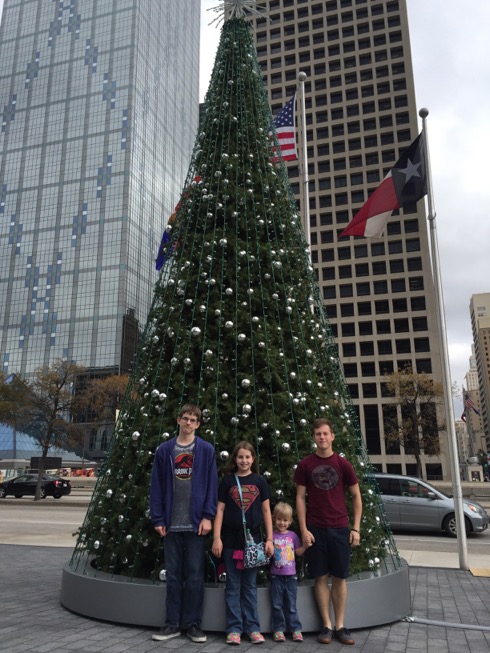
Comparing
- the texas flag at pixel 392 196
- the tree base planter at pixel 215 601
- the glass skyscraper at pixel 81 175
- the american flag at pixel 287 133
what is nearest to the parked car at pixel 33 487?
the american flag at pixel 287 133

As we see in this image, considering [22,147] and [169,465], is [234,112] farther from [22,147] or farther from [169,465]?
[22,147]

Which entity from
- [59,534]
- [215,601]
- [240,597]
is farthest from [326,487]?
[59,534]

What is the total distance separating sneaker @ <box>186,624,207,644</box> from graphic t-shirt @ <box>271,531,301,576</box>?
2.60ft

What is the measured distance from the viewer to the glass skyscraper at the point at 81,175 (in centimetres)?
8500

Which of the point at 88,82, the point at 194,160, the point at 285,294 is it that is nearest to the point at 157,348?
the point at 285,294

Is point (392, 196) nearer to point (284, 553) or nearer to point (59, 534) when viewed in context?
point (284, 553)

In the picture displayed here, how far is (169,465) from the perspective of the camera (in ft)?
15.4

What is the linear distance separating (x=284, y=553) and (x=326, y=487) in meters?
0.70

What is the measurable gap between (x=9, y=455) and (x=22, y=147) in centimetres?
6239

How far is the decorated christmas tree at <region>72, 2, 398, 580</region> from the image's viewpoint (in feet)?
17.7

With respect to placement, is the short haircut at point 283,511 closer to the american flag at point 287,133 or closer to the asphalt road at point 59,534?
the asphalt road at point 59,534

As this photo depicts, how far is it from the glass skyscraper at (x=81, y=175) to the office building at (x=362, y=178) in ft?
106

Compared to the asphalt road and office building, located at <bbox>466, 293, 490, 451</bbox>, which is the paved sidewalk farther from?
office building, located at <bbox>466, 293, 490, 451</bbox>

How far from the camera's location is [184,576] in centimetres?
459
